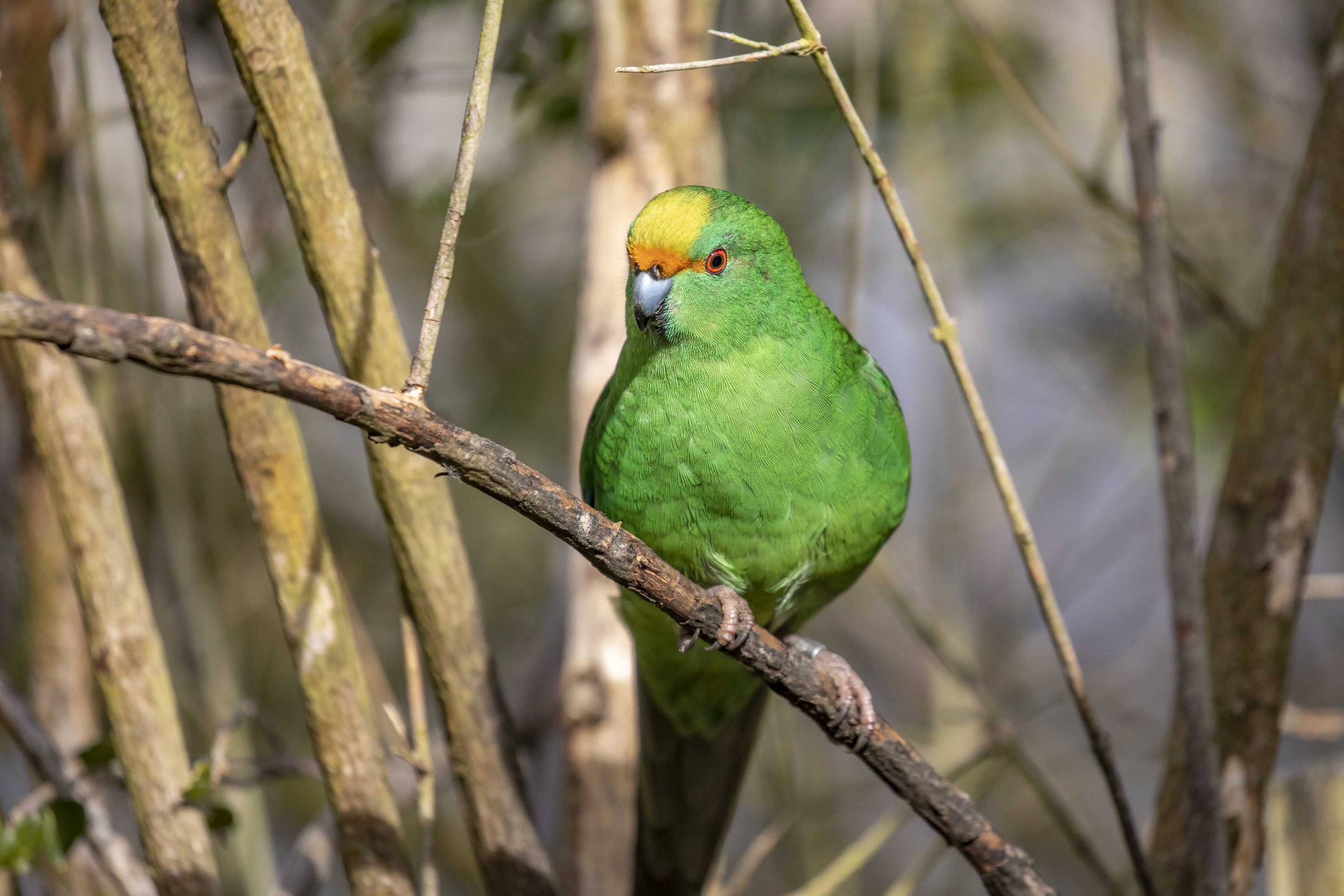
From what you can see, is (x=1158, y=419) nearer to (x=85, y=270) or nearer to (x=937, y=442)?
(x=85, y=270)

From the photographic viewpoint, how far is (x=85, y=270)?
3.06 meters

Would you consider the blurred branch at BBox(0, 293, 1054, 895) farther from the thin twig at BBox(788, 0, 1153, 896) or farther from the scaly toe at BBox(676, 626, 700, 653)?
the thin twig at BBox(788, 0, 1153, 896)

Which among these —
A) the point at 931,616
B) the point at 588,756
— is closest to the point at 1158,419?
the point at 588,756

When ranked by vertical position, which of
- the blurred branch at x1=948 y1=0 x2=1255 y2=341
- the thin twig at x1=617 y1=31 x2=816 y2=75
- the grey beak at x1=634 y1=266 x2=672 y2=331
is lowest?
Answer: the grey beak at x1=634 y1=266 x2=672 y2=331

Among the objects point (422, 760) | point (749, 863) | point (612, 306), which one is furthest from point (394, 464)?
point (749, 863)

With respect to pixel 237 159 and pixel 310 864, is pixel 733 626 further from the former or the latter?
pixel 310 864

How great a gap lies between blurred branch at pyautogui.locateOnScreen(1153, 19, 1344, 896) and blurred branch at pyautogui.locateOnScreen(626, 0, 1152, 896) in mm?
359

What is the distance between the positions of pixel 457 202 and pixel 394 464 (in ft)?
2.66

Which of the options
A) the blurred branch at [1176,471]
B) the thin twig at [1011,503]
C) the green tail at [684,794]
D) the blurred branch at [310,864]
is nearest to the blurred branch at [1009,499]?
the thin twig at [1011,503]

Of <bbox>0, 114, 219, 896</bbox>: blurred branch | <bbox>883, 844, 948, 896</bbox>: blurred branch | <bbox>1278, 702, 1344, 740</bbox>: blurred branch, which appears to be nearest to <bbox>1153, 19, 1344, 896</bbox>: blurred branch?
<bbox>1278, 702, 1344, 740</bbox>: blurred branch

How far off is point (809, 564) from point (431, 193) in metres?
2.74

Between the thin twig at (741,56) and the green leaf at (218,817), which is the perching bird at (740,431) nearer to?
the thin twig at (741,56)

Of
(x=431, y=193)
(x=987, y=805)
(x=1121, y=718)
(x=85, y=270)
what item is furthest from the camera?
(x=987, y=805)

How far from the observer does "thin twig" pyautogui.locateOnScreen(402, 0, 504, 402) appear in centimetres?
148
